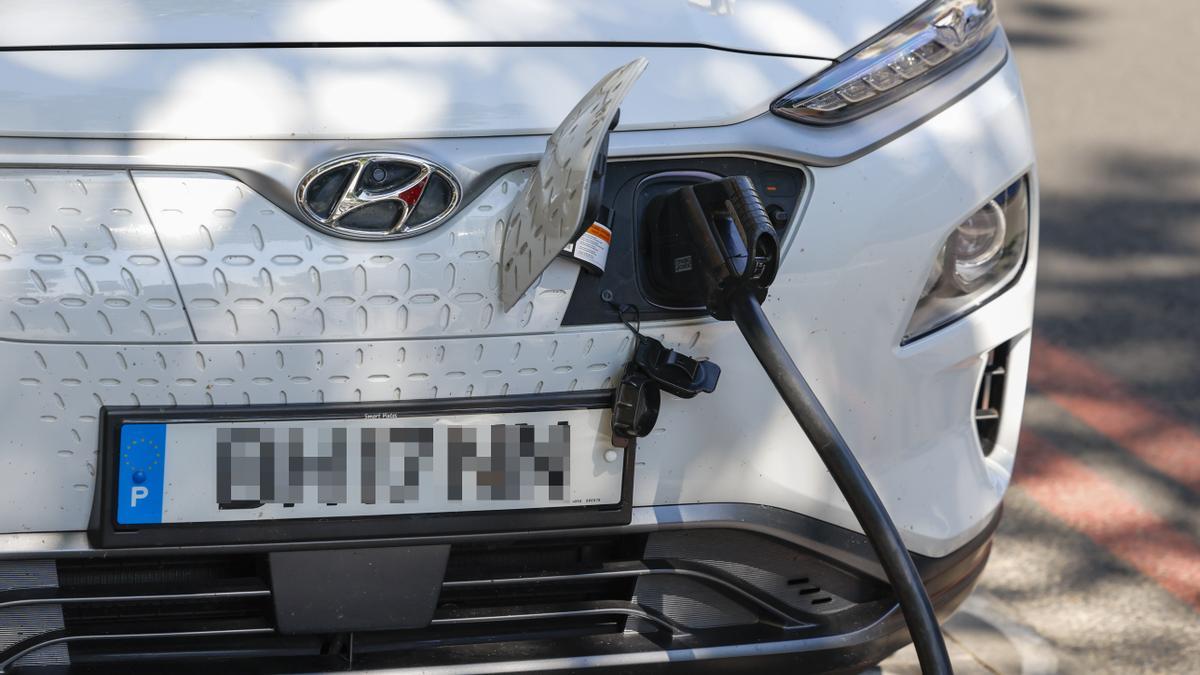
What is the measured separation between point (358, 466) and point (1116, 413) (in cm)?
255

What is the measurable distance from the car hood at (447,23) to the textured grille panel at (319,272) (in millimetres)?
228

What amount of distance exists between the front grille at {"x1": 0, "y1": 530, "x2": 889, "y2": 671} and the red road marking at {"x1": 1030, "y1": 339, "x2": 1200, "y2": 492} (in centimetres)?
174

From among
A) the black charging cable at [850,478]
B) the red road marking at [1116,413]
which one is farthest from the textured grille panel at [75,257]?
the red road marking at [1116,413]

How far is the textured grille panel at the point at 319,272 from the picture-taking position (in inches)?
68.4

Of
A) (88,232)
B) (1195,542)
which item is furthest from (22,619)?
(1195,542)

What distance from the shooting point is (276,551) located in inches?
72.1

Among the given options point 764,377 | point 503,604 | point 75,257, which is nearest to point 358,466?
point 503,604

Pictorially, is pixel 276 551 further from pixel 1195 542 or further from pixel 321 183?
pixel 1195 542

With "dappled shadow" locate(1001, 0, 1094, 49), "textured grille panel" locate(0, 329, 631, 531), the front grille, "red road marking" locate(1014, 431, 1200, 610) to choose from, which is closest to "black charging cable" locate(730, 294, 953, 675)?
the front grille

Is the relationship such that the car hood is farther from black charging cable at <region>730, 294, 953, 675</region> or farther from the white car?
black charging cable at <region>730, 294, 953, 675</region>

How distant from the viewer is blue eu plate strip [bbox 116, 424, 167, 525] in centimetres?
177

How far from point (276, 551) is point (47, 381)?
0.36 m

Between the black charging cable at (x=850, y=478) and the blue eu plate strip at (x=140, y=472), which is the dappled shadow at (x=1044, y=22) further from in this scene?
the blue eu plate strip at (x=140, y=472)

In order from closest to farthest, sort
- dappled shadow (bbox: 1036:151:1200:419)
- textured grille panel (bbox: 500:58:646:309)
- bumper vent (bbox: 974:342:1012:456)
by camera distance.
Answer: textured grille panel (bbox: 500:58:646:309) → bumper vent (bbox: 974:342:1012:456) → dappled shadow (bbox: 1036:151:1200:419)
